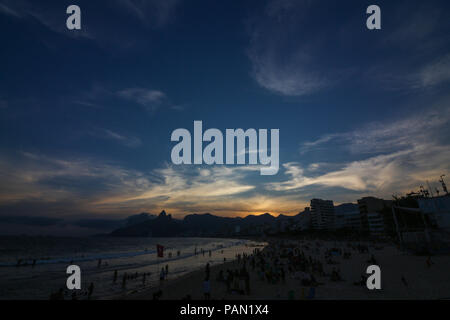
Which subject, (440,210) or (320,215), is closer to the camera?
(440,210)

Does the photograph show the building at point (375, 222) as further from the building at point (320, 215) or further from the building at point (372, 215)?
the building at point (320, 215)

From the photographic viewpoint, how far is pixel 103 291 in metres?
22.0

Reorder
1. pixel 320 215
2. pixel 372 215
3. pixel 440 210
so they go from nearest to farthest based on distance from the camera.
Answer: pixel 440 210
pixel 372 215
pixel 320 215

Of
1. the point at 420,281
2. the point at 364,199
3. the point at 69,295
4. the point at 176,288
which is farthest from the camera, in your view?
the point at 364,199

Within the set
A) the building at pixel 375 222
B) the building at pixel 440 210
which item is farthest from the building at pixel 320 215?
the building at pixel 440 210

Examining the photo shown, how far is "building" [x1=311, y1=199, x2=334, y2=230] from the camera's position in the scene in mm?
166875

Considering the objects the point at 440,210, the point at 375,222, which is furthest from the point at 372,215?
the point at 440,210

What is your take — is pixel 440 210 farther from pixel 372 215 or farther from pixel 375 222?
pixel 372 215

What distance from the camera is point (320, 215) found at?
167375mm

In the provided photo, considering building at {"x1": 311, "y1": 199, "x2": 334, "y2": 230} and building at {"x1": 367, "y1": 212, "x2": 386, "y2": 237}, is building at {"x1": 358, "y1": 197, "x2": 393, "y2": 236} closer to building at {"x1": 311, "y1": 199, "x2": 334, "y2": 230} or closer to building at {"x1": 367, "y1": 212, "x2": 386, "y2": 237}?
building at {"x1": 367, "y1": 212, "x2": 386, "y2": 237}
